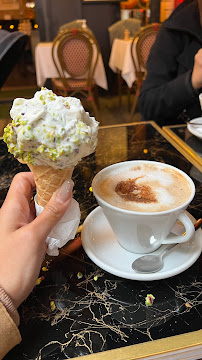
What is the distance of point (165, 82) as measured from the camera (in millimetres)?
1706

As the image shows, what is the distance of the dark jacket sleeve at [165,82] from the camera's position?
1.58m

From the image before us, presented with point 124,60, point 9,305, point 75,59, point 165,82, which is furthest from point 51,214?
point 124,60

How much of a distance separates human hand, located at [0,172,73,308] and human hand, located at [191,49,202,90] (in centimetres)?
107

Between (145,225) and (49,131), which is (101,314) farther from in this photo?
(49,131)

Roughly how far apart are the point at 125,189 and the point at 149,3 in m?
5.23

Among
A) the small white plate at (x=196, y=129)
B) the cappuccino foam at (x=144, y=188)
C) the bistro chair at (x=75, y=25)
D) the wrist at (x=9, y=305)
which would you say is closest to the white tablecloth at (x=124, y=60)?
the bistro chair at (x=75, y=25)

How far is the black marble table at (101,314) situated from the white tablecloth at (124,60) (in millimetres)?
3481

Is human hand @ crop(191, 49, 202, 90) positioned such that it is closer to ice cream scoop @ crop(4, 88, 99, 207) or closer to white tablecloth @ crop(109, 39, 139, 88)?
ice cream scoop @ crop(4, 88, 99, 207)

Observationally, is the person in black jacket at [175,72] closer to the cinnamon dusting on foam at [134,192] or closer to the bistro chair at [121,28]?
the cinnamon dusting on foam at [134,192]

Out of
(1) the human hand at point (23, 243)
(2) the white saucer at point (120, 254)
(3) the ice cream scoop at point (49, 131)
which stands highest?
(3) the ice cream scoop at point (49, 131)

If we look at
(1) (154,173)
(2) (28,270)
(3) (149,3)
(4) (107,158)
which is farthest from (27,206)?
(3) (149,3)

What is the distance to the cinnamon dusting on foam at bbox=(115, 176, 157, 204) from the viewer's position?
634mm

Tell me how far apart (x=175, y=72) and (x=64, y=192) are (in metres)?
1.37

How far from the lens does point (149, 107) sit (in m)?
1.70
